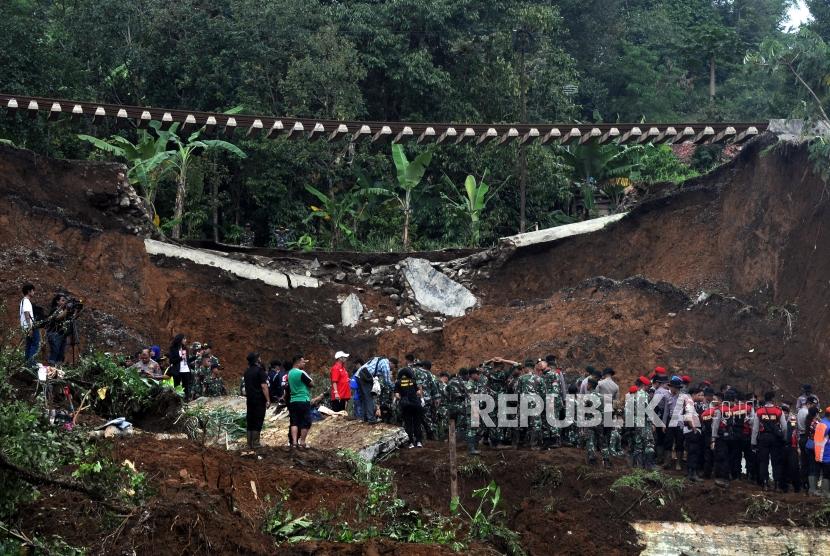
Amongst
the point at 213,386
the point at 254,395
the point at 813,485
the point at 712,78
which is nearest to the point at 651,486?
the point at 813,485

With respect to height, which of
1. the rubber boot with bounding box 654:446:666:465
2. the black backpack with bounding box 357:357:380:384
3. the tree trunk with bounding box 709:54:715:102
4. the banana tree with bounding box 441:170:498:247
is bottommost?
the rubber boot with bounding box 654:446:666:465

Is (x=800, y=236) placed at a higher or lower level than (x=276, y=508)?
higher

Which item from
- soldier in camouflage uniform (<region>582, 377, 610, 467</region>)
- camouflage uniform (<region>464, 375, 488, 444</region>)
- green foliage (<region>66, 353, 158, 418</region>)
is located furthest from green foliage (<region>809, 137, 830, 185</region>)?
green foliage (<region>66, 353, 158, 418</region>)

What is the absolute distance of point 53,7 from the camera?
142 ft

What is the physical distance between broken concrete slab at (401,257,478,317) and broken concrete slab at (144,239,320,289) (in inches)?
94.2

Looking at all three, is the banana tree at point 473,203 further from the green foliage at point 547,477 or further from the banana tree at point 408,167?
the green foliage at point 547,477

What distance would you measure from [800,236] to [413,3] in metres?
17.5

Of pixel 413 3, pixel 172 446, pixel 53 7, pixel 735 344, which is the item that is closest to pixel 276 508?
pixel 172 446

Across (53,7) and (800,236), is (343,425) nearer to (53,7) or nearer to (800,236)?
(800,236)

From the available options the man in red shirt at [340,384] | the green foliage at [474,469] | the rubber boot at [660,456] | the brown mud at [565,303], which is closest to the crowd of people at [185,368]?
the man in red shirt at [340,384]

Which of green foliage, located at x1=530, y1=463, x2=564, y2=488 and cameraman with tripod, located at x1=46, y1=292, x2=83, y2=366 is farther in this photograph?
cameraman with tripod, located at x1=46, y1=292, x2=83, y2=366

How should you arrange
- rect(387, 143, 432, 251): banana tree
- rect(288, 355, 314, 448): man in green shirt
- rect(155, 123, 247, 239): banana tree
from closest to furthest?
1. rect(288, 355, 314, 448): man in green shirt
2. rect(155, 123, 247, 239): banana tree
3. rect(387, 143, 432, 251): banana tree

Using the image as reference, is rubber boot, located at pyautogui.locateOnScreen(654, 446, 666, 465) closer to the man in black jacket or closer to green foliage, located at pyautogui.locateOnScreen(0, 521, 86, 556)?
the man in black jacket

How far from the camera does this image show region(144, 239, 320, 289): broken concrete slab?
30.5 metres
